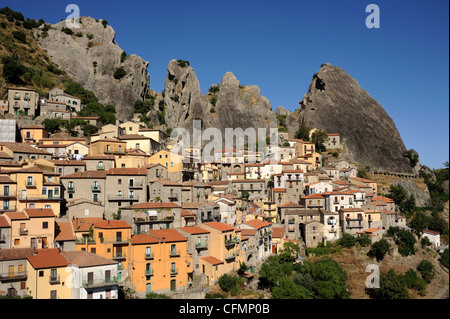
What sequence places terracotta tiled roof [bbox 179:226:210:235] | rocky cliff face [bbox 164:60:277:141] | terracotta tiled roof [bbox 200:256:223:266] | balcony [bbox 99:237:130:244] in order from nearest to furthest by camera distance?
balcony [bbox 99:237:130:244] → terracotta tiled roof [bbox 200:256:223:266] → terracotta tiled roof [bbox 179:226:210:235] → rocky cliff face [bbox 164:60:277:141]

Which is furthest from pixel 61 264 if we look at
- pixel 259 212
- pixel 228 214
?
pixel 259 212

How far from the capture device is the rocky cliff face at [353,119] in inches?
3642

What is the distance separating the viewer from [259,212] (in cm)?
5284

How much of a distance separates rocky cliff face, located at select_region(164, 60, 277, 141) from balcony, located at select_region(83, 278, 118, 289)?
6961 cm

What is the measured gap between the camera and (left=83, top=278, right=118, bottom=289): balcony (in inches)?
1173

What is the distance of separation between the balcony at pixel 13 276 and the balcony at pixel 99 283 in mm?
4945

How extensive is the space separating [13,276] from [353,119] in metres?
88.5

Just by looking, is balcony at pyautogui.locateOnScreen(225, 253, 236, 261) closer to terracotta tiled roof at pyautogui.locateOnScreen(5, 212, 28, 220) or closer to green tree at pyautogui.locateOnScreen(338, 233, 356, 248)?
green tree at pyautogui.locateOnScreen(338, 233, 356, 248)

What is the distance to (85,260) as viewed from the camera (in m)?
30.5

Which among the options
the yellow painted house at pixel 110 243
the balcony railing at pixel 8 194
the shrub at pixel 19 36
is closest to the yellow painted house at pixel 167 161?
the yellow painted house at pixel 110 243

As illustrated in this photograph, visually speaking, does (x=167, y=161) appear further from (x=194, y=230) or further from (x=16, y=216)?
(x=16, y=216)

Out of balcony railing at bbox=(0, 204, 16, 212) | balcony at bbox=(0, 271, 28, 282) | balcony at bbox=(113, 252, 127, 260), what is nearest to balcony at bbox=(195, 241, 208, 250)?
balcony at bbox=(113, 252, 127, 260)

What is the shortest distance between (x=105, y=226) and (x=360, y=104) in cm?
8749
